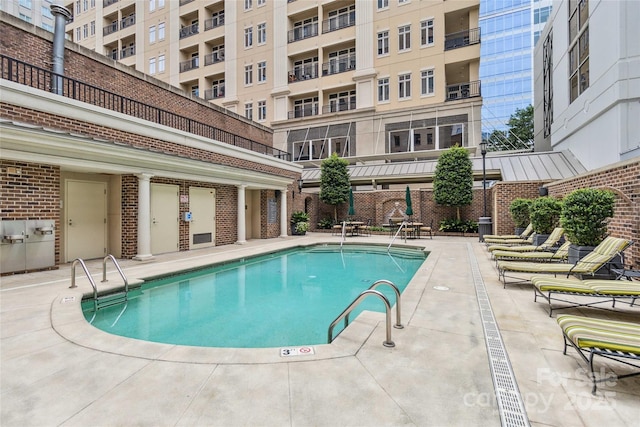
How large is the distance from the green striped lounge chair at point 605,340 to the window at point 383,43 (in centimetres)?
2276

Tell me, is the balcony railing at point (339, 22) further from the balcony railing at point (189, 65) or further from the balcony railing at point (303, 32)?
the balcony railing at point (189, 65)

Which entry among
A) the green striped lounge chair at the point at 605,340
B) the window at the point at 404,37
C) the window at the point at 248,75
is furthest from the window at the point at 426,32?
the green striped lounge chair at the point at 605,340

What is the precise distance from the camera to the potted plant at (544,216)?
29.4 ft

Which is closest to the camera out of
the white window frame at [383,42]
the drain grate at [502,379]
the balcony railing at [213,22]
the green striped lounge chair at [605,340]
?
the drain grate at [502,379]

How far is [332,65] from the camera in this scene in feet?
76.2

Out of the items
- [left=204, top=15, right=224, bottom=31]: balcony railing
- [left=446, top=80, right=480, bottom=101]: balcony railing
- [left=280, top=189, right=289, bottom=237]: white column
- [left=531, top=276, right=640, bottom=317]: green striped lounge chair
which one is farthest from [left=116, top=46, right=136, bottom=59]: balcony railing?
[left=531, top=276, right=640, bottom=317]: green striped lounge chair

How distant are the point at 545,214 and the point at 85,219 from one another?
13895 mm

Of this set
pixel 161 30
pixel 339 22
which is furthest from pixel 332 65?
pixel 161 30

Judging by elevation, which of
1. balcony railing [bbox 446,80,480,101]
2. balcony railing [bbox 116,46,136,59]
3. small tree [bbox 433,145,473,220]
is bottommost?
small tree [bbox 433,145,473,220]

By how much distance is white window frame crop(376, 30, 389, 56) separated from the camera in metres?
21.5

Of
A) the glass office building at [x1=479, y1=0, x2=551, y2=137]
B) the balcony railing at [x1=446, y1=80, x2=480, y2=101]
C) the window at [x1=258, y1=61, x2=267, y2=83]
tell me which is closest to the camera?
the balcony railing at [x1=446, y1=80, x2=480, y2=101]

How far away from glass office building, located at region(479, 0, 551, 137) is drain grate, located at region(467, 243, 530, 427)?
46.6 meters

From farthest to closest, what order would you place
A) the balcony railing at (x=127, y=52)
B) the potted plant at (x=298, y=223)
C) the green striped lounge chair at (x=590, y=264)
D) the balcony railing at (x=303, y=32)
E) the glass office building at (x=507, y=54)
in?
the glass office building at (x=507, y=54) < the balcony railing at (x=127, y=52) < the balcony railing at (x=303, y=32) < the potted plant at (x=298, y=223) < the green striped lounge chair at (x=590, y=264)

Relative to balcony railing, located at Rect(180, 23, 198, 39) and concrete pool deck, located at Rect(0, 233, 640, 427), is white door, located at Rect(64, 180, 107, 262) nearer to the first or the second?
concrete pool deck, located at Rect(0, 233, 640, 427)
